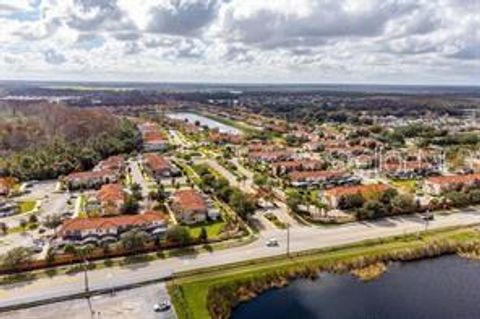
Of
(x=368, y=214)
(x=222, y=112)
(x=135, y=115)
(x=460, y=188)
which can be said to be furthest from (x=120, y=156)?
(x=222, y=112)

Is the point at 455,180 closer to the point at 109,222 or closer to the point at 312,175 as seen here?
the point at 312,175

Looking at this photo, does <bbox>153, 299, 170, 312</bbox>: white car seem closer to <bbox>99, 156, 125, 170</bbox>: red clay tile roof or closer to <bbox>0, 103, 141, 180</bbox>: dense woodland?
<bbox>99, 156, 125, 170</bbox>: red clay tile roof

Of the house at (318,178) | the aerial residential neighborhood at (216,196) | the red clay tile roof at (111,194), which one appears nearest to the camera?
the aerial residential neighborhood at (216,196)

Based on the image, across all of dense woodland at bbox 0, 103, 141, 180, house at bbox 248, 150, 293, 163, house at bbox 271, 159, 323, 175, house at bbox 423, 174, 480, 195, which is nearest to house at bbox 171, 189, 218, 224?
house at bbox 271, 159, 323, 175

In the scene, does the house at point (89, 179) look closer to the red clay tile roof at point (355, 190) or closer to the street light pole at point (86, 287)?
the street light pole at point (86, 287)

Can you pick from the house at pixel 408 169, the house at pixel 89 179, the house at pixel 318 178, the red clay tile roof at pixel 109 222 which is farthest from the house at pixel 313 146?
the red clay tile roof at pixel 109 222

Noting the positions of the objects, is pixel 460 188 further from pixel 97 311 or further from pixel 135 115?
pixel 135 115
